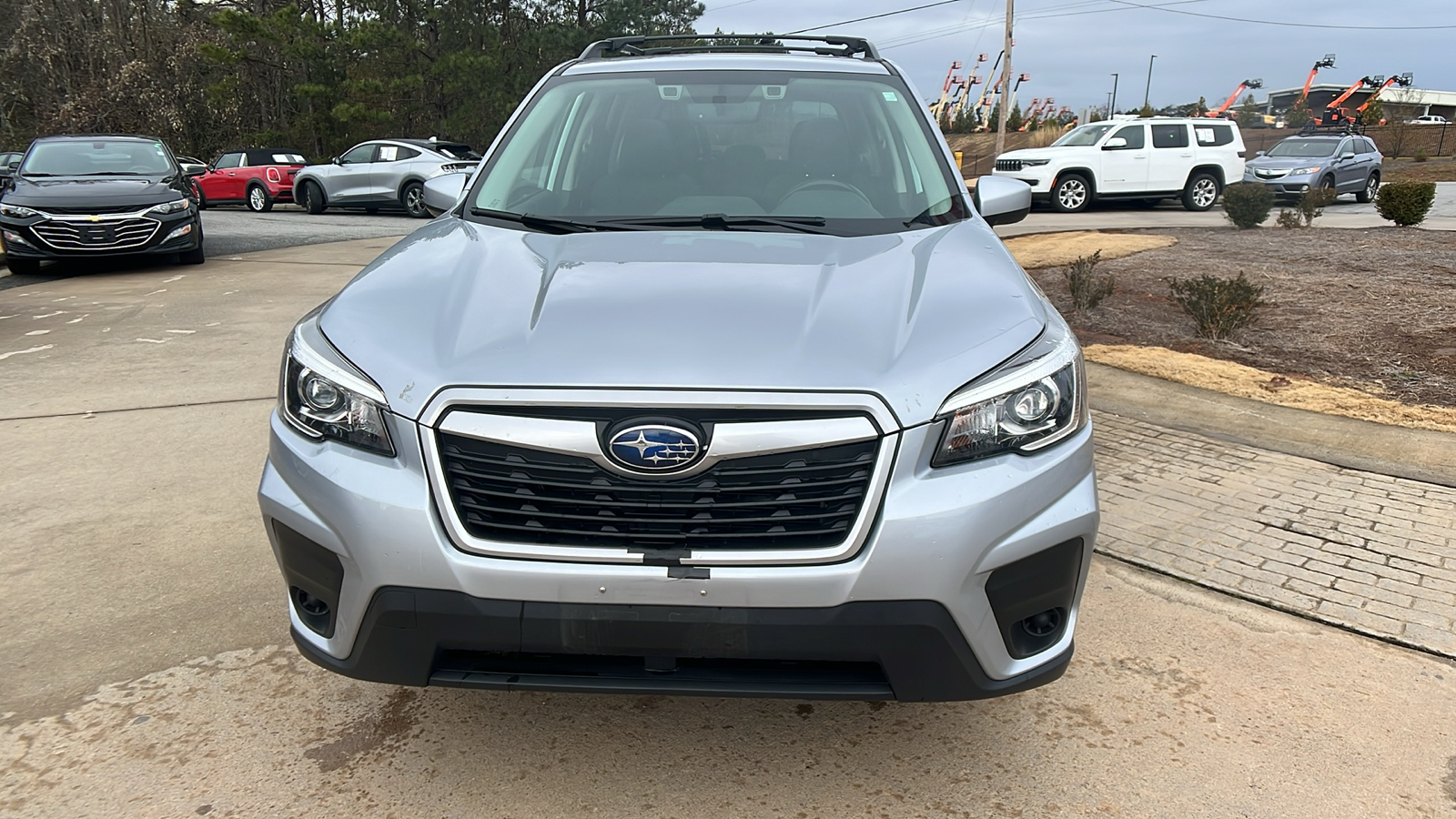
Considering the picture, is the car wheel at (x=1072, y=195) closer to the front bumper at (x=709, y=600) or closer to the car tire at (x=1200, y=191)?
the car tire at (x=1200, y=191)

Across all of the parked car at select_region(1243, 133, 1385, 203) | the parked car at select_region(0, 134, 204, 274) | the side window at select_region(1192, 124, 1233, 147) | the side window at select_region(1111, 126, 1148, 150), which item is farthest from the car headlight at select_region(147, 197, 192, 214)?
the parked car at select_region(1243, 133, 1385, 203)

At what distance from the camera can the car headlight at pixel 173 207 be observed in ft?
35.5

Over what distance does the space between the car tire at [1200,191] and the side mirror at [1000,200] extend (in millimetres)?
18275

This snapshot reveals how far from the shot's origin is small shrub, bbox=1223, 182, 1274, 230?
1452cm

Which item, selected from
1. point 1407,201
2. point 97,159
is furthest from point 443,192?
point 1407,201

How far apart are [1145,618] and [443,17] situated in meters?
32.1

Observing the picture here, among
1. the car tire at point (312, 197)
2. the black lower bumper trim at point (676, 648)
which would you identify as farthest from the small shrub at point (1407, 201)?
the car tire at point (312, 197)

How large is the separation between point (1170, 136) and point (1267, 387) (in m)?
15.7

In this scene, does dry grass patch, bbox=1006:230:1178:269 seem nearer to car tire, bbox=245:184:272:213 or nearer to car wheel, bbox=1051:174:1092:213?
car wheel, bbox=1051:174:1092:213

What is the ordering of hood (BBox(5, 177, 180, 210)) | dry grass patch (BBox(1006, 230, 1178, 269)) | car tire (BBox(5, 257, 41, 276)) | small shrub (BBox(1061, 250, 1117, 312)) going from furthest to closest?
dry grass patch (BBox(1006, 230, 1178, 269)) → car tire (BBox(5, 257, 41, 276)) → hood (BBox(5, 177, 180, 210)) → small shrub (BBox(1061, 250, 1117, 312))

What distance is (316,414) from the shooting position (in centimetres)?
227

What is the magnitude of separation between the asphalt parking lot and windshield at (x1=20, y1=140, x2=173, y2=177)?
937cm

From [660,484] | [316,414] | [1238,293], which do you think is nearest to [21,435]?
[316,414]

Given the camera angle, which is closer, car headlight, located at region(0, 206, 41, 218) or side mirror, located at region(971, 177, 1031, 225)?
side mirror, located at region(971, 177, 1031, 225)
